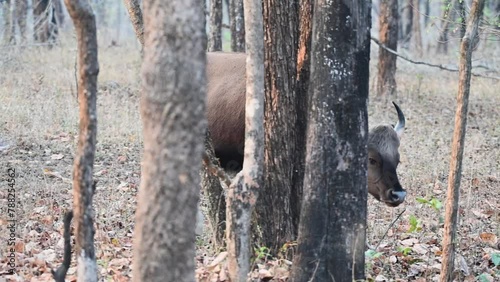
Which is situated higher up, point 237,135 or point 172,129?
point 172,129

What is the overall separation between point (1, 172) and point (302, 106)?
424 cm

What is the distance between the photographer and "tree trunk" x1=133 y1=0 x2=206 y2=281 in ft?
12.0

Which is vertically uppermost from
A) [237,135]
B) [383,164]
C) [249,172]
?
[249,172]

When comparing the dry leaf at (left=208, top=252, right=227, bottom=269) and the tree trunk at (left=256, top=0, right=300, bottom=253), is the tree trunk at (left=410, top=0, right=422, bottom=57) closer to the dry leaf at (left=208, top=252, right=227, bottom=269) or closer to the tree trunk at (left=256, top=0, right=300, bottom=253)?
the tree trunk at (left=256, top=0, right=300, bottom=253)

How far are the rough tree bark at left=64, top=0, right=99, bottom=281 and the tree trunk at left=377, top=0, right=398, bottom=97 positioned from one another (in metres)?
11.7

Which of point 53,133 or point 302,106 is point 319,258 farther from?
point 53,133

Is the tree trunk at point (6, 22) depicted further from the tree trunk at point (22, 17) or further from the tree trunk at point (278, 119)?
the tree trunk at point (278, 119)

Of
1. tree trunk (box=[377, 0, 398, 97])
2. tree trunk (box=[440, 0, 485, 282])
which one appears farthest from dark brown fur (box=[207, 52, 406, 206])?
tree trunk (box=[377, 0, 398, 97])

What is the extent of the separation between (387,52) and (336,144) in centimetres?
1126

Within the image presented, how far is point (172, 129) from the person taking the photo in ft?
12.0

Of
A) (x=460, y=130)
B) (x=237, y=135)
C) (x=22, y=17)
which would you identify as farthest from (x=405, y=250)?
(x=22, y=17)

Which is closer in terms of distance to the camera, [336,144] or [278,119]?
[336,144]

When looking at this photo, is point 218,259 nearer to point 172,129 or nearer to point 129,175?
point 172,129

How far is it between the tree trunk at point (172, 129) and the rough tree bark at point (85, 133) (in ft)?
1.70
